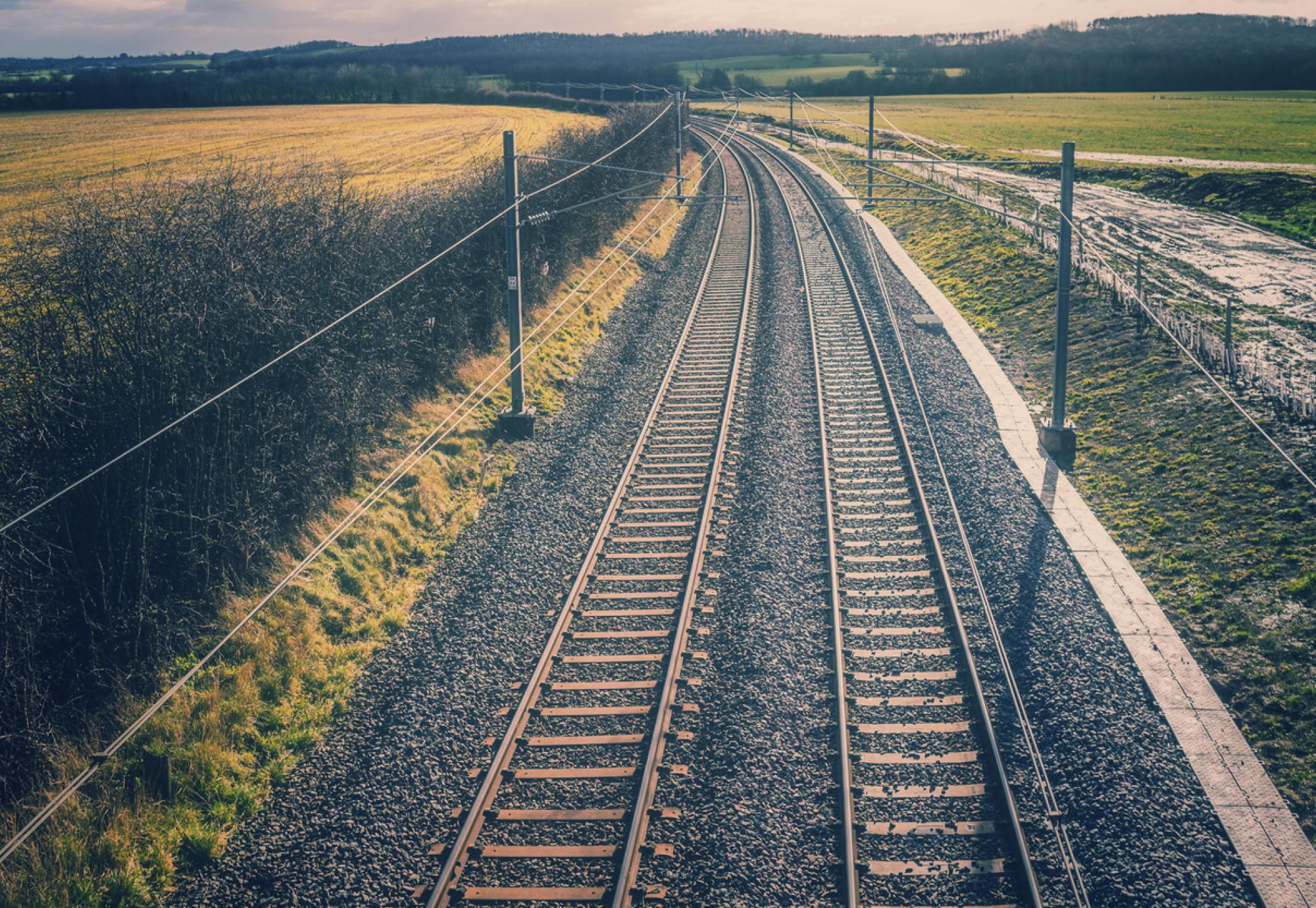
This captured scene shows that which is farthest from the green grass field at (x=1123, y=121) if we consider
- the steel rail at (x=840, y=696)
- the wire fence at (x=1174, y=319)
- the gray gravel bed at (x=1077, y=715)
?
the steel rail at (x=840, y=696)

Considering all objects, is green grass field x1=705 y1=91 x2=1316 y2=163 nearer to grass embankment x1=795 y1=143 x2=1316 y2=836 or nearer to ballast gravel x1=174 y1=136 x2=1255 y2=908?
grass embankment x1=795 y1=143 x2=1316 y2=836

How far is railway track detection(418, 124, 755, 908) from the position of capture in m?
7.85

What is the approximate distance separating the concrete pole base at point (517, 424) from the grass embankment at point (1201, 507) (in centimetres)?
934

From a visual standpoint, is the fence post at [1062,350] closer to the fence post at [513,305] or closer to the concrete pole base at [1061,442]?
the concrete pole base at [1061,442]

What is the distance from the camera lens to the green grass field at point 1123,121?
5541 cm

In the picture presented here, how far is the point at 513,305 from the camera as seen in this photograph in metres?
17.1

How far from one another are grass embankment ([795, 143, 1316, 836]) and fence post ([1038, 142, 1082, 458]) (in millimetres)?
458

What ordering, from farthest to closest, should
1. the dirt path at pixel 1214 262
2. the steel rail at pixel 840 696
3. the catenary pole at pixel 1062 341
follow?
the dirt path at pixel 1214 262, the catenary pole at pixel 1062 341, the steel rail at pixel 840 696

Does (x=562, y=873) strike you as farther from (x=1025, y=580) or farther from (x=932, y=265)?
(x=932, y=265)

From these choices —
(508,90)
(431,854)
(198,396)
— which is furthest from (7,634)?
(508,90)

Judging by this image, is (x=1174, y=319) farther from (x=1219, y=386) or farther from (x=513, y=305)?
(x=513, y=305)

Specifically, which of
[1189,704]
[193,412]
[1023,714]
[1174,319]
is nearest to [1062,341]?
[1174,319]

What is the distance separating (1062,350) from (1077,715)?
7.99m

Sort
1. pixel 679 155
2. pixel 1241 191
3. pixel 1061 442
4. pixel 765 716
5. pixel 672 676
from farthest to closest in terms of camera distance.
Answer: pixel 679 155 → pixel 1241 191 → pixel 1061 442 → pixel 672 676 → pixel 765 716
